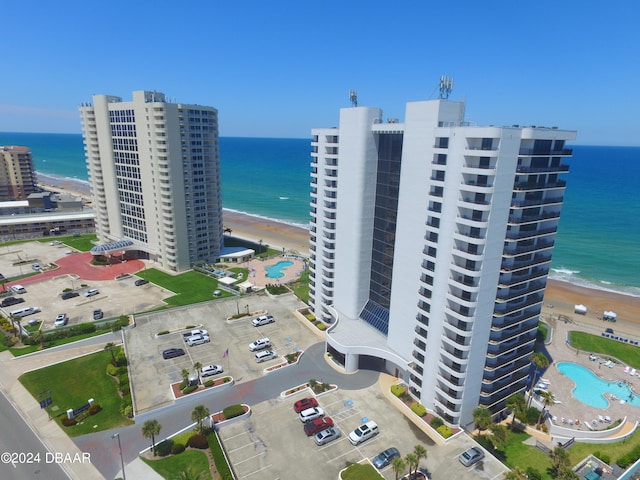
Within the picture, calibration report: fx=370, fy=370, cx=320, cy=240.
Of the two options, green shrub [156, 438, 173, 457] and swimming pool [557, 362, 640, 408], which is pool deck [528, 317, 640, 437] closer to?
swimming pool [557, 362, 640, 408]

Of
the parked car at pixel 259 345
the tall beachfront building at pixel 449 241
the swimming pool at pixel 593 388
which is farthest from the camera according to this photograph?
the parked car at pixel 259 345

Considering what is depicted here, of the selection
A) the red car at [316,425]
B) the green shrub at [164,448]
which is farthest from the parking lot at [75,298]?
the red car at [316,425]

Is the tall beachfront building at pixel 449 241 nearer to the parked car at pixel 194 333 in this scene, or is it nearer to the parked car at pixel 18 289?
the parked car at pixel 194 333

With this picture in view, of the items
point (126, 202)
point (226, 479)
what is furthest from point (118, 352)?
point (126, 202)

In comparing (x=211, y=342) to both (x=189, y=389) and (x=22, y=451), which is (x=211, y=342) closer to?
(x=189, y=389)

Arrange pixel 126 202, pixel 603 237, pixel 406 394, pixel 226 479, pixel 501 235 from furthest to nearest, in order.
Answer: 1. pixel 603 237
2. pixel 126 202
3. pixel 406 394
4. pixel 501 235
5. pixel 226 479

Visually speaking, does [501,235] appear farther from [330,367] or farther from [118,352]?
[118,352]

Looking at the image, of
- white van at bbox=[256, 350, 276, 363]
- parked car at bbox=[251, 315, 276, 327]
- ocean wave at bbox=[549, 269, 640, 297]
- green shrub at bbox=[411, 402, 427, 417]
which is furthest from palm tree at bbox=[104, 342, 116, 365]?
ocean wave at bbox=[549, 269, 640, 297]
